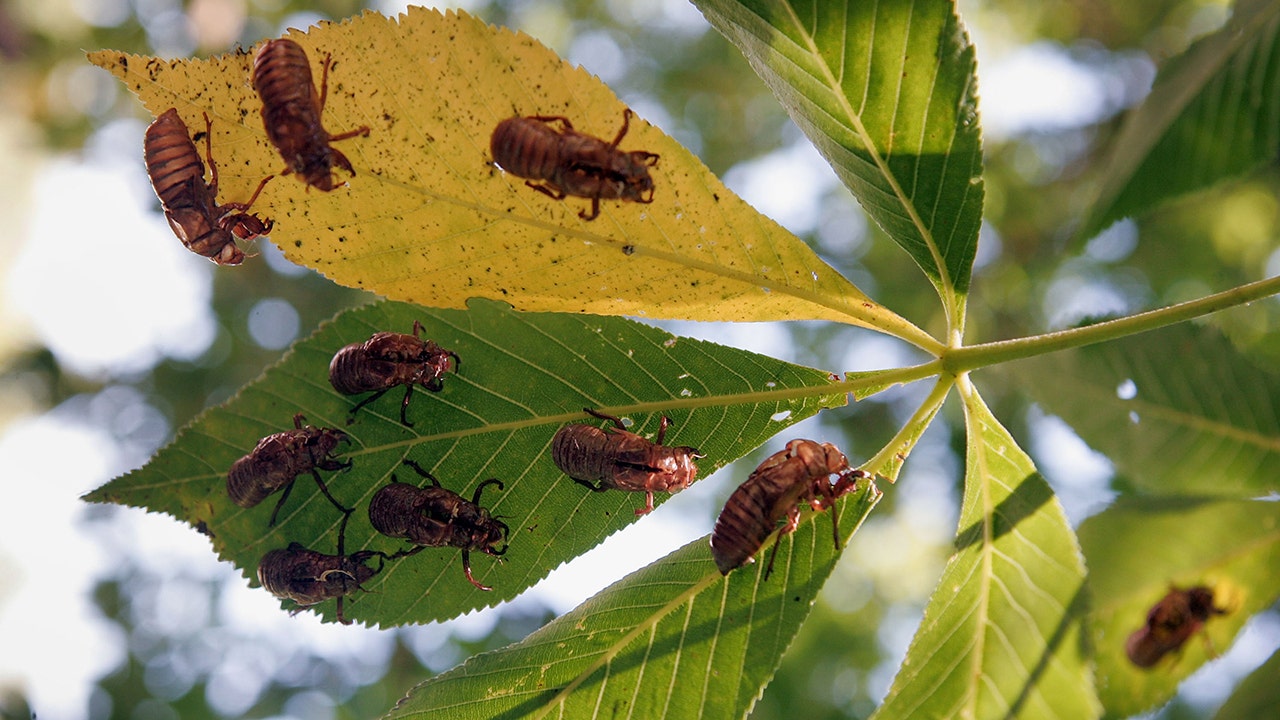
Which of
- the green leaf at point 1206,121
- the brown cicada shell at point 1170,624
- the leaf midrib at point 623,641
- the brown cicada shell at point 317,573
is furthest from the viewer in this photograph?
the brown cicada shell at point 1170,624

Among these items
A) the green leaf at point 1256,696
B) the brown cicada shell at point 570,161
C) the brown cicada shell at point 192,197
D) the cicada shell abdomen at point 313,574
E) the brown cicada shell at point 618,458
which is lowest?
the cicada shell abdomen at point 313,574

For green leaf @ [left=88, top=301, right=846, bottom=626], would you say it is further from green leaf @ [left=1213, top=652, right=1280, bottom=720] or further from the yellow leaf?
green leaf @ [left=1213, top=652, right=1280, bottom=720]

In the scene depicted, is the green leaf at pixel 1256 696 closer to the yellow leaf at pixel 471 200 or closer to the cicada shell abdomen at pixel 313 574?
the yellow leaf at pixel 471 200

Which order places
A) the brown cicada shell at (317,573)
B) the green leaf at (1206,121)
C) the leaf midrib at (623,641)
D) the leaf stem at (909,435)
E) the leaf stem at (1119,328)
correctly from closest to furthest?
the leaf stem at (1119,328) < the leaf midrib at (623,641) < the leaf stem at (909,435) < the brown cicada shell at (317,573) < the green leaf at (1206,121)

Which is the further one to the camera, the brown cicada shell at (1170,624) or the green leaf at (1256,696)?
the brown cicada shell at (1170,624)

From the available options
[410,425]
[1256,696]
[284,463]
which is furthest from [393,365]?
[1256,696]

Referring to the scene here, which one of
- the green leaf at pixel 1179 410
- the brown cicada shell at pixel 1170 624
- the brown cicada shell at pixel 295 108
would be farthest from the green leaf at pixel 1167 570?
the brown cicada shell at pixel 295 108

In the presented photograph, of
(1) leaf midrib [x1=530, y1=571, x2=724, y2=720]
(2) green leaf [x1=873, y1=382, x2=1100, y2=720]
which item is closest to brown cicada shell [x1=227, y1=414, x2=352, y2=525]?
(1) leaf midrib [x1=530, y1=571, x2=724, y2=720]
